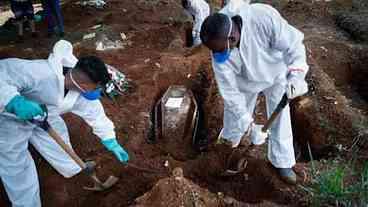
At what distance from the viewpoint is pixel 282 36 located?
3.23m

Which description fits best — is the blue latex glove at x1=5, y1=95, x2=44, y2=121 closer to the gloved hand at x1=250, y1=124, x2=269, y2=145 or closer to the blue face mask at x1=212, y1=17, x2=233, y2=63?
the blue face mask at x1=212, y1=17, x2=233, y2=63

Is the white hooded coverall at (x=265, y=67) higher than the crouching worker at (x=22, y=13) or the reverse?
higher

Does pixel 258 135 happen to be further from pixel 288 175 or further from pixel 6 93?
pixel 6 93

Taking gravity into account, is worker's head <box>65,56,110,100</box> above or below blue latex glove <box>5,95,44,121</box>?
above

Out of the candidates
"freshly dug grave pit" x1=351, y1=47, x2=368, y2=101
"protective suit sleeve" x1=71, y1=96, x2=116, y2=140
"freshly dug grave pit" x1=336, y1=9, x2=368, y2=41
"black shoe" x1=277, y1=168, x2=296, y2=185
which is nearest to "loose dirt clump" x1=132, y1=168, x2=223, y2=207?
"protective suit sleeve" x1=71, y1=96, x2=116, y2=140

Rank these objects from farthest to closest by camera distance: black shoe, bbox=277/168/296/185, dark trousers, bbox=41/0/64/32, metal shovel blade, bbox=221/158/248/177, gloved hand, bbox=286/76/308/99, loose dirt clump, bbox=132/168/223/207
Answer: dark trousers, bbox=41/0/64/32, metal shovel blade, bbox=221/158/248/177, black shoe, bbox=277/168/296/185, gloved hand, bbox=286/76/308/99, loose dirt clump, bbox=132/168/223/207

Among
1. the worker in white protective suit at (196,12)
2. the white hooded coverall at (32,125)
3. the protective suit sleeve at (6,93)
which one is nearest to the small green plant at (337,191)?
the white hooded coverall at (32,125)

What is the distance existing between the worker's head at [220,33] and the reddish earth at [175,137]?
110cm

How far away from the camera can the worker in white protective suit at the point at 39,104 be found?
9.78 ft

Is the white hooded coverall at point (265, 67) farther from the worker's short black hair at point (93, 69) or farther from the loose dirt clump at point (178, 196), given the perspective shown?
the worker's short black hair at point (93, 69)

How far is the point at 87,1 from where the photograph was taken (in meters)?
8.15

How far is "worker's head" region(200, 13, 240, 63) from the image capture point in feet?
10.1

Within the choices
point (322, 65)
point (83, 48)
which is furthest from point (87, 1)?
point (322, 65)

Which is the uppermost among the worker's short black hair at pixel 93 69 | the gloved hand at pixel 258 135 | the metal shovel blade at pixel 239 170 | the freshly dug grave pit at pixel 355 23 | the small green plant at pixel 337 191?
the worker's short black hair at pixel 93 69
